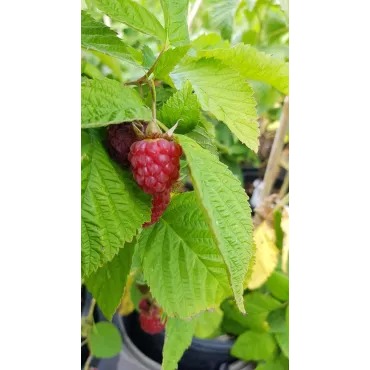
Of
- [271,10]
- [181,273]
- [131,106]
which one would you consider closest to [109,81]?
[131,106]

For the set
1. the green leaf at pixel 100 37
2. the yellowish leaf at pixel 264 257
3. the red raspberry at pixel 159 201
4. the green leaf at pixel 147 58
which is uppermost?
the green leaf at pixel 100 37

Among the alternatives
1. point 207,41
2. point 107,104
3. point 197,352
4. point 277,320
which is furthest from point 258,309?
point 107,104

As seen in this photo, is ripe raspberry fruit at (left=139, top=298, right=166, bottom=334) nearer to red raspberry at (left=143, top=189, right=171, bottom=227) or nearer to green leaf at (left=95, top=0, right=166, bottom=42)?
red raspberry at (left=143, top=189, right=171, bottom=227)

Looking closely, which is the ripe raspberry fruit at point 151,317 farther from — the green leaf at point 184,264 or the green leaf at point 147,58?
the green leaf at point 147,58

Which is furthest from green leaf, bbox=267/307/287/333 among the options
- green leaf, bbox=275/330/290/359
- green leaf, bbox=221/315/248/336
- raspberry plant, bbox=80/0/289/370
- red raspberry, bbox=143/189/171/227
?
red raspberry, bbox=143/189/171/227

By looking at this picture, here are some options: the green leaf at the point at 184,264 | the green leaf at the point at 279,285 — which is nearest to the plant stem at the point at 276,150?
the green leaf at the point at 279,285
